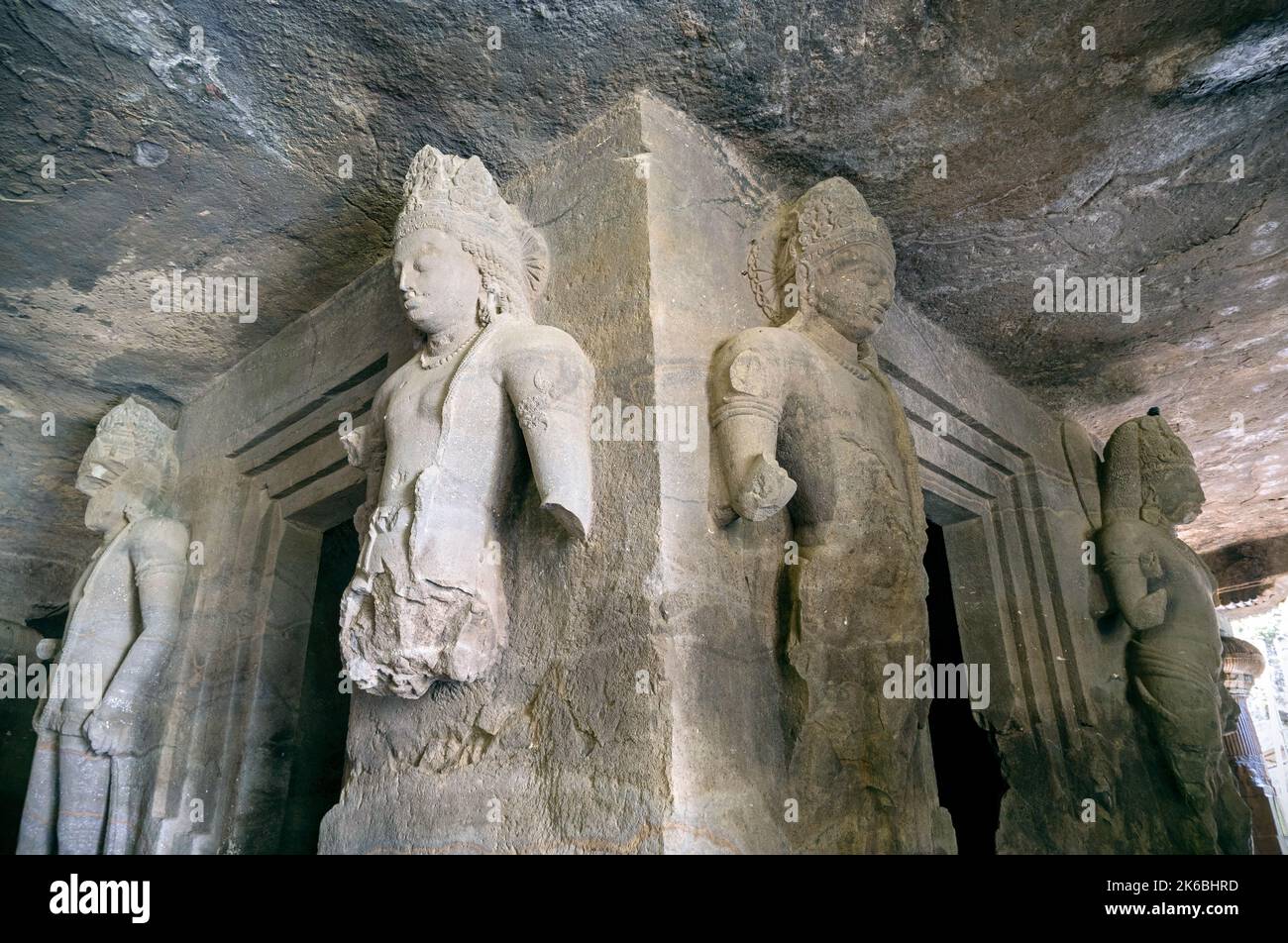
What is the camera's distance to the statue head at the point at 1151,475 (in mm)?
4559

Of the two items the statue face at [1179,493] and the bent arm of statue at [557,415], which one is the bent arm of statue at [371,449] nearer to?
the bent arm of statue at [557,415]

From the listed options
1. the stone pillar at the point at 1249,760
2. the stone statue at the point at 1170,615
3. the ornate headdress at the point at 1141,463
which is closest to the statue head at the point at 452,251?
the stone statue at the point at 1170,615

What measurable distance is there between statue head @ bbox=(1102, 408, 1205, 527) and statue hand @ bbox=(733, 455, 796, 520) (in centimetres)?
315

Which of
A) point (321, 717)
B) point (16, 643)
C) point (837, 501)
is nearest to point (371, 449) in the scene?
point (837, 501)

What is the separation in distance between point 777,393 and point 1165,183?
1.89m

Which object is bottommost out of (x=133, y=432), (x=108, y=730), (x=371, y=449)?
(x=108, y=730)

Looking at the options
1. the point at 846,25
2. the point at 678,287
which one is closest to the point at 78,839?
the point at 678,287

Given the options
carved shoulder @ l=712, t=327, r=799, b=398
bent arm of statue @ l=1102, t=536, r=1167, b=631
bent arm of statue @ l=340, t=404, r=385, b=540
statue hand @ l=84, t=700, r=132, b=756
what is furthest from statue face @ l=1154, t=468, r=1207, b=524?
statue hand @ l=84, t=700, r=132, b=756

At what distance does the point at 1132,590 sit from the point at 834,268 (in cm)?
257

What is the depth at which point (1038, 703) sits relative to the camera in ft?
13.5

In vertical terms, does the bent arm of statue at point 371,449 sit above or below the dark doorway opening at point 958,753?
above

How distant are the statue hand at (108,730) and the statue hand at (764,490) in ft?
9.32

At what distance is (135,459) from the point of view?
13.9ft

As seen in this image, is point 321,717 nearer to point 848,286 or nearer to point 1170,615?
point 848,286
